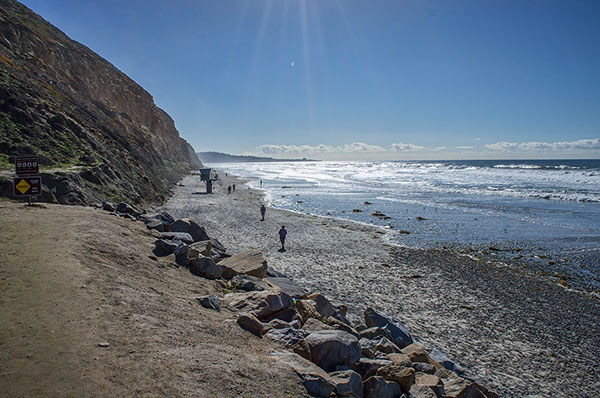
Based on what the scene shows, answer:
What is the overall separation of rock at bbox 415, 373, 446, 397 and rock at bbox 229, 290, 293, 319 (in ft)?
10.0

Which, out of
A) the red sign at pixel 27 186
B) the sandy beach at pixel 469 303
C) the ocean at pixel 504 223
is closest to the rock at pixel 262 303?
the sandy beach at pixel 469 303

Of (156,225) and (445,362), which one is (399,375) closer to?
(445,362)

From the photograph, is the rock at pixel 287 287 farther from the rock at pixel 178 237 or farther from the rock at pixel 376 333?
the rock at pixel 178 237

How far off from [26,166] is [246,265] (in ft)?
26.1

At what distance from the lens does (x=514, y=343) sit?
10.8m

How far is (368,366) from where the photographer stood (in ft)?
20.5

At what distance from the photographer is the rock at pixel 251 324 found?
683 centimetres

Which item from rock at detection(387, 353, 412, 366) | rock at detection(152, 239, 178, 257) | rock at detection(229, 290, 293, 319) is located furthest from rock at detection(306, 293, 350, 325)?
rock at detection(152, 239, 178, 257)

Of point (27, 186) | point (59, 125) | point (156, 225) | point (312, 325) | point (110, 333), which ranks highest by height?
point (59, 125)

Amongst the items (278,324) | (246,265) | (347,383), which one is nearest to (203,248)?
(246,265)

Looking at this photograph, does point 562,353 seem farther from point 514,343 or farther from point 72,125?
point 72,125

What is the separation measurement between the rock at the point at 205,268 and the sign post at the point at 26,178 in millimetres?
6121

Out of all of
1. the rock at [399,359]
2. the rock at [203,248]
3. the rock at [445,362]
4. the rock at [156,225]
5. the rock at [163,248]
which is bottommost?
the rock at [445,362]

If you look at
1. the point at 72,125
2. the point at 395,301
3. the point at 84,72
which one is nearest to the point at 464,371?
the point at 395,301
